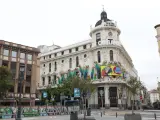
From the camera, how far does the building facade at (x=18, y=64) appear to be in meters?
39.9

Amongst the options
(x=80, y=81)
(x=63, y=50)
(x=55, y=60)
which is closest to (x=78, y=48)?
(x=63, y=50)

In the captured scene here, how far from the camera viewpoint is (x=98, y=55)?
183 feet

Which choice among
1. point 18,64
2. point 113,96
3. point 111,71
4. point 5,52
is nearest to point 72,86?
point 18,64

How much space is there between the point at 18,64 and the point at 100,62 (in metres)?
23.2

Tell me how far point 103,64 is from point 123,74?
682 cm

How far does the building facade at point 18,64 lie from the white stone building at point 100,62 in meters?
16.8

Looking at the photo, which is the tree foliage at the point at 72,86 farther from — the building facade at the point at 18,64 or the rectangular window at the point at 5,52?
the rectangular window at the point at 5,52

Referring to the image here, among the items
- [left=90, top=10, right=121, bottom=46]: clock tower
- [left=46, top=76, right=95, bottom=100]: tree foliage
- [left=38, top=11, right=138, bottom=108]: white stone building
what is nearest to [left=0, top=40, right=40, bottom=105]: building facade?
[left=46, top=76, right=95, bottom=100]: tree foliage

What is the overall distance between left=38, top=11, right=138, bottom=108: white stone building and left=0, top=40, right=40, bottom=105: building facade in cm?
1678

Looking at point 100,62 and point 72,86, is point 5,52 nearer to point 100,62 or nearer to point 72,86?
point 72,86

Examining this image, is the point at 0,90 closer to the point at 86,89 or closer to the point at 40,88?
the point at 86,89

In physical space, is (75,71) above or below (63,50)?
below

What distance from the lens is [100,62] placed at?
2153 inches

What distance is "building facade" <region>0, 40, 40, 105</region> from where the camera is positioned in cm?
3991
